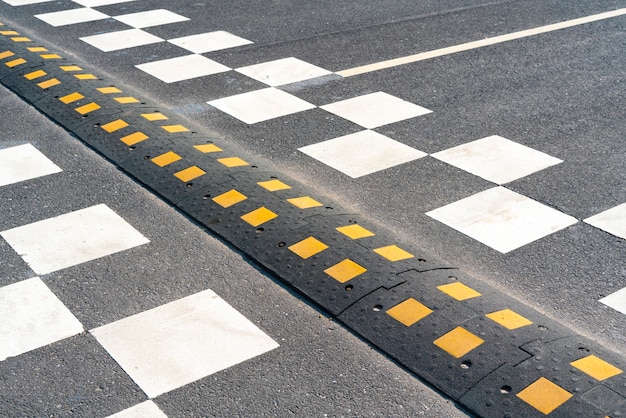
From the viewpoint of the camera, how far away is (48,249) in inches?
158

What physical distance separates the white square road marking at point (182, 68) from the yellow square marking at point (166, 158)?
166cm

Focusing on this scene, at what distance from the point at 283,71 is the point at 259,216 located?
2.69 meters

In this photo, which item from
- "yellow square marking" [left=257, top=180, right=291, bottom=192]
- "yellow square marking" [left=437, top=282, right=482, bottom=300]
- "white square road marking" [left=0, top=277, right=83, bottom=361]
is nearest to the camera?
"white square road marking" [left=0, top=277, right=83, bottom=361]

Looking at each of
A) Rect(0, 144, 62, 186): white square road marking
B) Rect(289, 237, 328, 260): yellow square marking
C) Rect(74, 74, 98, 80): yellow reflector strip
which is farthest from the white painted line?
Rect(289, 237, 328, 260): yellow square marking

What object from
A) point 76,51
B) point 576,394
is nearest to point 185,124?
point 76,51

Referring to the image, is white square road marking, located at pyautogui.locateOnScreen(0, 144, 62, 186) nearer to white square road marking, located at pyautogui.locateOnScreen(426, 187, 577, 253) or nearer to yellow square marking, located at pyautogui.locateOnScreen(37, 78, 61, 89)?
yellow square marking, located at pyautogui.locateOnScreen(37, 78, 61, 89)

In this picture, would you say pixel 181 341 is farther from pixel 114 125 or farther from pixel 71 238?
pixel 114 125

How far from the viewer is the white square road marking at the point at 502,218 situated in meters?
4.12

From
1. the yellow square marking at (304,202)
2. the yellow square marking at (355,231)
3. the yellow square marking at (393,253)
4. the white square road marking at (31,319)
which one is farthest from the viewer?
the yellow square marking at (304,202)

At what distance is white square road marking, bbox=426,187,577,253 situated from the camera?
13.5 feet

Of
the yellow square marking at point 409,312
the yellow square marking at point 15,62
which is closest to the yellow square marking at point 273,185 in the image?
the yellow square marking at point 409,312

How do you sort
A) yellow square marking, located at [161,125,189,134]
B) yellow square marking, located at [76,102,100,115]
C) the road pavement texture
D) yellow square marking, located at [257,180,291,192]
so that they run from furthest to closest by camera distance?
yellow square marking, located at [76,102,100,115] < yellow square marking, located at [161,125,189,134] < yellow square marking, located at [257,180,291,192] < the road pavement texture

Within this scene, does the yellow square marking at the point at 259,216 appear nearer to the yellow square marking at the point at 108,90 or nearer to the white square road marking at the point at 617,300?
the white square road marking at the point at 617,300

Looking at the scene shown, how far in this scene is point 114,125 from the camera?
5.39m
